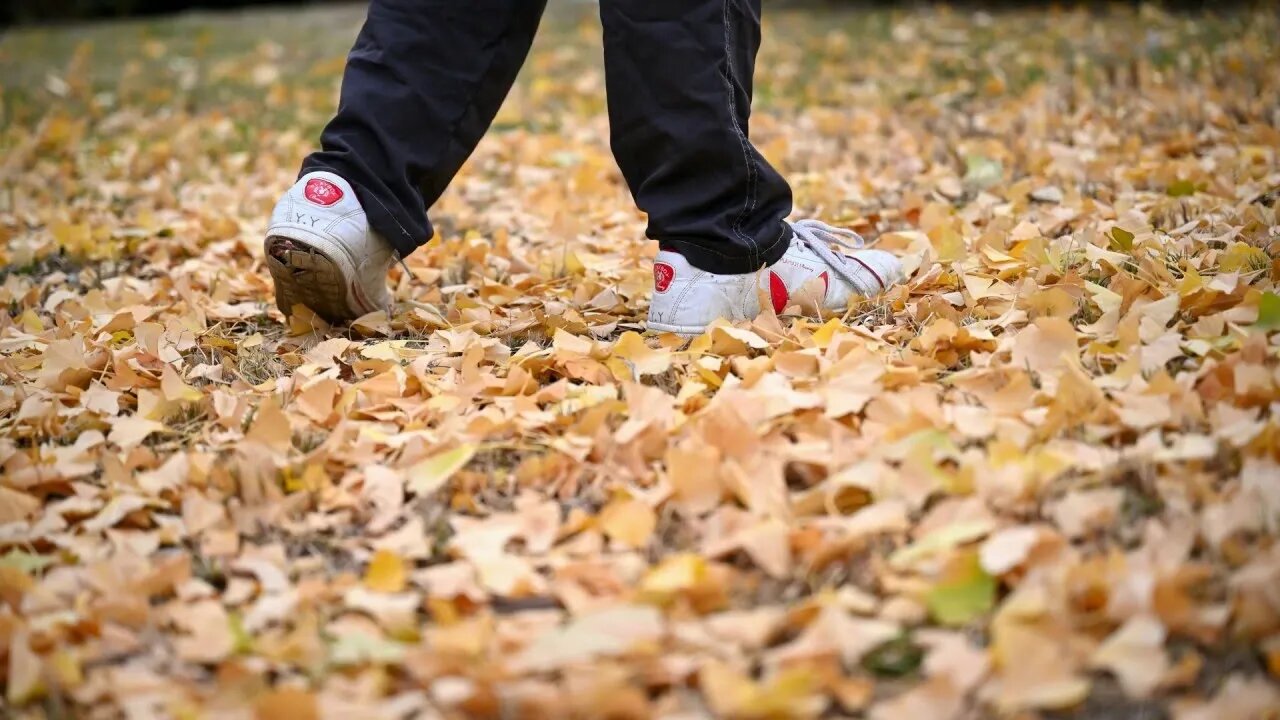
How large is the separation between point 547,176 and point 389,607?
2.03 m

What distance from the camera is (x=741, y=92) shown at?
1.55 metres

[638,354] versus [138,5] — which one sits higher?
[638,354]

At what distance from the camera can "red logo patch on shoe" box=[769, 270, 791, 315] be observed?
5.37 ft

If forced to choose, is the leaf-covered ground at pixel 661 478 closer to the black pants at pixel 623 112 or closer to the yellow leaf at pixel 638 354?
the yellow leaf at pixel 638 354

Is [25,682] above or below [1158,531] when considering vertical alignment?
below

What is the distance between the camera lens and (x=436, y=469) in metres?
1.18

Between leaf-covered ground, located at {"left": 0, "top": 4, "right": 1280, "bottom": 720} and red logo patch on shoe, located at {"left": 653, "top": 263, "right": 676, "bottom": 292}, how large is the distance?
10 centimetres

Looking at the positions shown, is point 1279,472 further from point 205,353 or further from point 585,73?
point 585,73

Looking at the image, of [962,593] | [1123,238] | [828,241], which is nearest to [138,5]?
[828,241]

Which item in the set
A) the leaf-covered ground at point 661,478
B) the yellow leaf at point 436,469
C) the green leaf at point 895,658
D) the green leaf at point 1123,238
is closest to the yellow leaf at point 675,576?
the leaf-covered ground at point 661,478

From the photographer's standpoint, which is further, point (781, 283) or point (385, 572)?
point (781, 283)

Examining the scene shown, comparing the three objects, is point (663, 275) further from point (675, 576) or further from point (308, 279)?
point (675, 576)

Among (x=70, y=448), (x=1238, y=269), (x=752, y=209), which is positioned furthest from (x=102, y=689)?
(x=1238, y=269)

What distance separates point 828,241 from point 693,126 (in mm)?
Answer: 405
